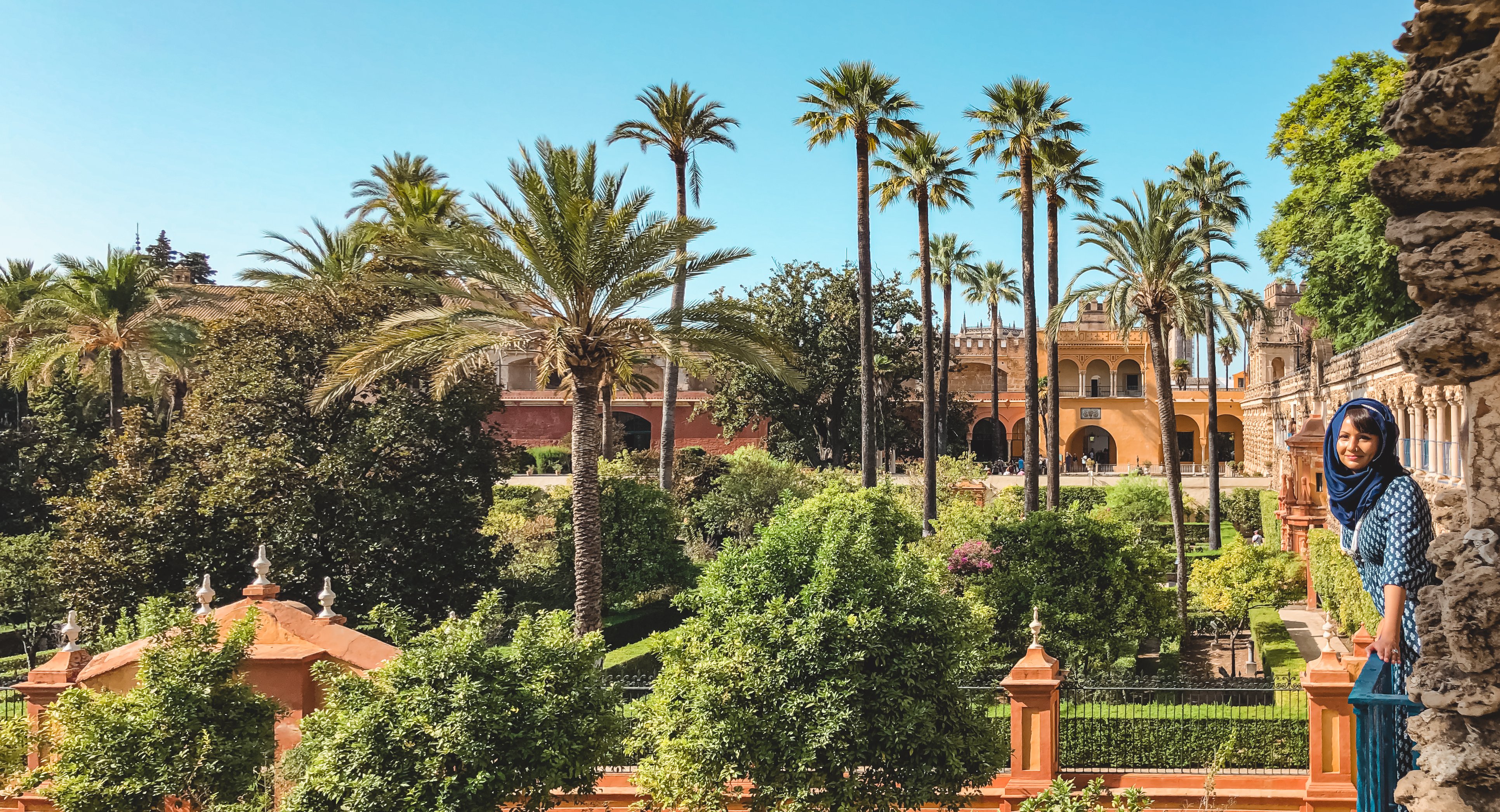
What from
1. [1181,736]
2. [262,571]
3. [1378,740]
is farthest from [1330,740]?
[262,571]

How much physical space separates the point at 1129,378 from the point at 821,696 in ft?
170

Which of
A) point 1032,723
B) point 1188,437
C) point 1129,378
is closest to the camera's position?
point 1032,723

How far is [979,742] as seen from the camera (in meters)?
7.55

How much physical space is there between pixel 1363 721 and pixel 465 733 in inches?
190

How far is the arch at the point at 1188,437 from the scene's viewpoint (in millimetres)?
49125

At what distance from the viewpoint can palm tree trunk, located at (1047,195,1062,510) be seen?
2345cm

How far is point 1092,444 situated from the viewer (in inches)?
2180

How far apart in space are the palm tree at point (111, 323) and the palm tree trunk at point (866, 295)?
47.5 ft

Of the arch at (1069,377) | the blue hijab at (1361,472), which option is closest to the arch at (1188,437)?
the arch at (1069,377)

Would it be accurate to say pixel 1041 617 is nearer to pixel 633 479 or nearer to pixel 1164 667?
pixel 1164 667

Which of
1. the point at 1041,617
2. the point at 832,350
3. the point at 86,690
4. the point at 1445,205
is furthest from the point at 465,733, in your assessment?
the point at 832,350

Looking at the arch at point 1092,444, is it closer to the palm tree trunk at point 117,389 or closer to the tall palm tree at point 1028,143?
the tall palm tree at point 1028,143

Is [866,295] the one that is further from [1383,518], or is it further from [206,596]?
[1383,518]

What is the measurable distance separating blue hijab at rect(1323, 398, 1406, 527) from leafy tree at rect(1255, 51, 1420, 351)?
62.8 feet
